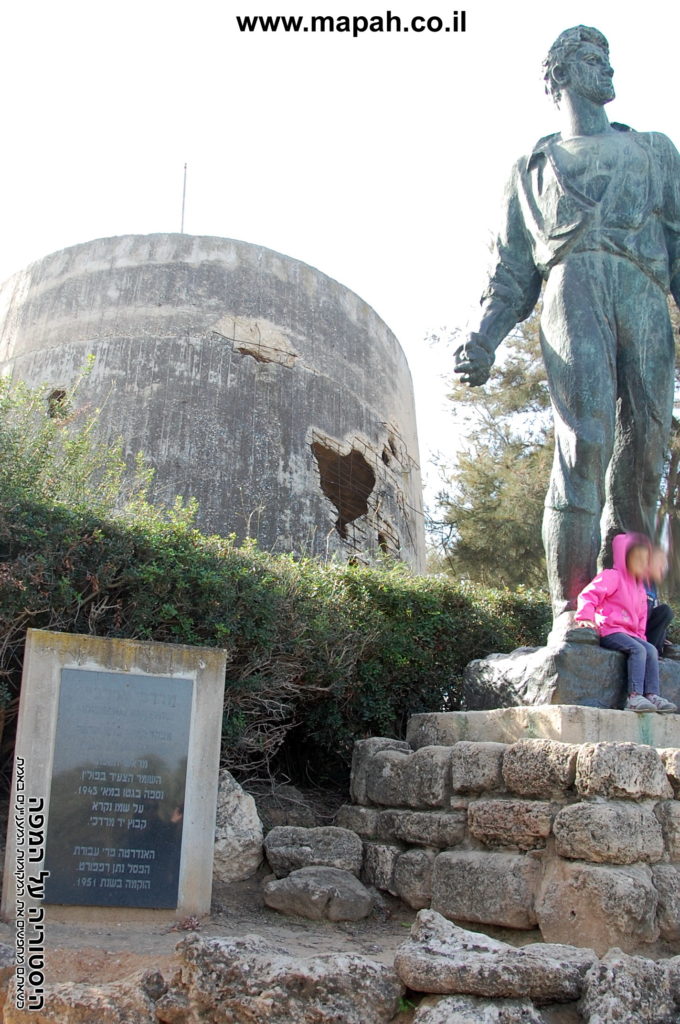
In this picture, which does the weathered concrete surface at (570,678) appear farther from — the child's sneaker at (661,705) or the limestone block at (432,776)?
the limestone block at (432,776)

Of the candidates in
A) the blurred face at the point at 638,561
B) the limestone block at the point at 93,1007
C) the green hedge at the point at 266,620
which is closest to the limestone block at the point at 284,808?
the green hedge at the point at 266,620

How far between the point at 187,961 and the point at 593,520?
2900 millimetres

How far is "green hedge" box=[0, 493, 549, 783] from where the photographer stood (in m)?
4.80

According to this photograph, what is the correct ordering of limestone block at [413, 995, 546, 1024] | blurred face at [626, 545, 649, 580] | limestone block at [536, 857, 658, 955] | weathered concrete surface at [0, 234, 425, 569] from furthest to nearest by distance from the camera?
weathered concrete surface at [0, 234, 425, 569], blurred face at [626, 545, 649, 580], limestone block at [536, 857, 658, 955], limestone block at [413, 995, 546, 1024]

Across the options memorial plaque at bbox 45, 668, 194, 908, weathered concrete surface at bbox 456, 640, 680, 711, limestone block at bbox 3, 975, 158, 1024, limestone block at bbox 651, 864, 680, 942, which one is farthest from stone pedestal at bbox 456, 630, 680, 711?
limestone block at bbox 3, 975, 158, 1024

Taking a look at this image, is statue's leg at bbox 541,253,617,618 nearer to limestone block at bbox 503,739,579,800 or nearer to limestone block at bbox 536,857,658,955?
limestone block at bbox 503,739,579,800

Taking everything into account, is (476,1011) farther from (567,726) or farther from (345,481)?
(345,481)

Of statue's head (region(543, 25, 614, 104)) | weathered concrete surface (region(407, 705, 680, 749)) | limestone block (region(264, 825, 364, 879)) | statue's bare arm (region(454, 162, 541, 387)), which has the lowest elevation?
limestone block (region(264, 825, 364, 879))

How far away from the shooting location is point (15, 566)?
4594 mm

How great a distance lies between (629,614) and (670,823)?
3.88 ft

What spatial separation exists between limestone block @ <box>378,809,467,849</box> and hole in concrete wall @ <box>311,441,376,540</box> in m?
7.43

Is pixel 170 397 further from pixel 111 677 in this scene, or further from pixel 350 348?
pixel 111 677

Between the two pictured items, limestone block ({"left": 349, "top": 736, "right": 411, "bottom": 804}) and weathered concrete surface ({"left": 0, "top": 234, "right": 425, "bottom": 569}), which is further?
weathered concrete surface ({"left": 0, "top": 234, "right": 425, "bottom": 569})

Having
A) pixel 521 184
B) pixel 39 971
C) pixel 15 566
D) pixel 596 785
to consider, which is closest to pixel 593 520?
pixel 596 785
